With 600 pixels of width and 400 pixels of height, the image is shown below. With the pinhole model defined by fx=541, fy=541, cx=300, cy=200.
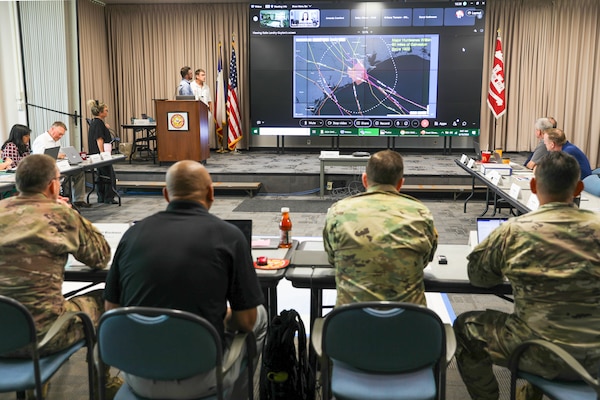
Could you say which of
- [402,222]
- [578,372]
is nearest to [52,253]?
[402,222]

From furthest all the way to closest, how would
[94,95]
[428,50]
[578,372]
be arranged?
[94,95]
[428,50]
[578,372]

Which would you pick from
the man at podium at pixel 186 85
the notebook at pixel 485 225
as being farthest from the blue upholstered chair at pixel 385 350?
the man at podium at pixel 186 85

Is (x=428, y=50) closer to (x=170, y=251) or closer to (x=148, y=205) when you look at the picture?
(x=148, y=205)

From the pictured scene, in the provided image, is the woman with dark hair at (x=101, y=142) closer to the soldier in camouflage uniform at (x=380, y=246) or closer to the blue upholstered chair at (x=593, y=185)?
the blue upholstered chair at (x=593, y=185)

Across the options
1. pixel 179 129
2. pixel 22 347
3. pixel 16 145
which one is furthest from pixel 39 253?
pixel 179 129

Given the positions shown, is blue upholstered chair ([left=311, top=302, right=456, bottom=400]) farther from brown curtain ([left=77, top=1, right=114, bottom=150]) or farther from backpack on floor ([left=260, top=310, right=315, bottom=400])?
brown curtain ([left=77, top=1, right=114, bottom=150])

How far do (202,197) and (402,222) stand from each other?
28.5 inches

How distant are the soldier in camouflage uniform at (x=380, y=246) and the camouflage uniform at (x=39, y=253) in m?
1.02

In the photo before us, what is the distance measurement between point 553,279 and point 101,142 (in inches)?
247

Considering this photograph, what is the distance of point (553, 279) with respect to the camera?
5.90 feet

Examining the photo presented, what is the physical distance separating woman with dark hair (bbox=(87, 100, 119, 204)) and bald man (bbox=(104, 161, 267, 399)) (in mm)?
5557

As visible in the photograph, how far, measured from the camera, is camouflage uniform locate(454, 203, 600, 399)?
5.87ft

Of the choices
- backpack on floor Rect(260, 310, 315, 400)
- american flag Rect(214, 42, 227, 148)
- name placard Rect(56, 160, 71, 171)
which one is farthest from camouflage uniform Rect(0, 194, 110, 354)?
american flag Rect(214, 42, 227, 148)

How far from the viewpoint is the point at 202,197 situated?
6.29 ft
